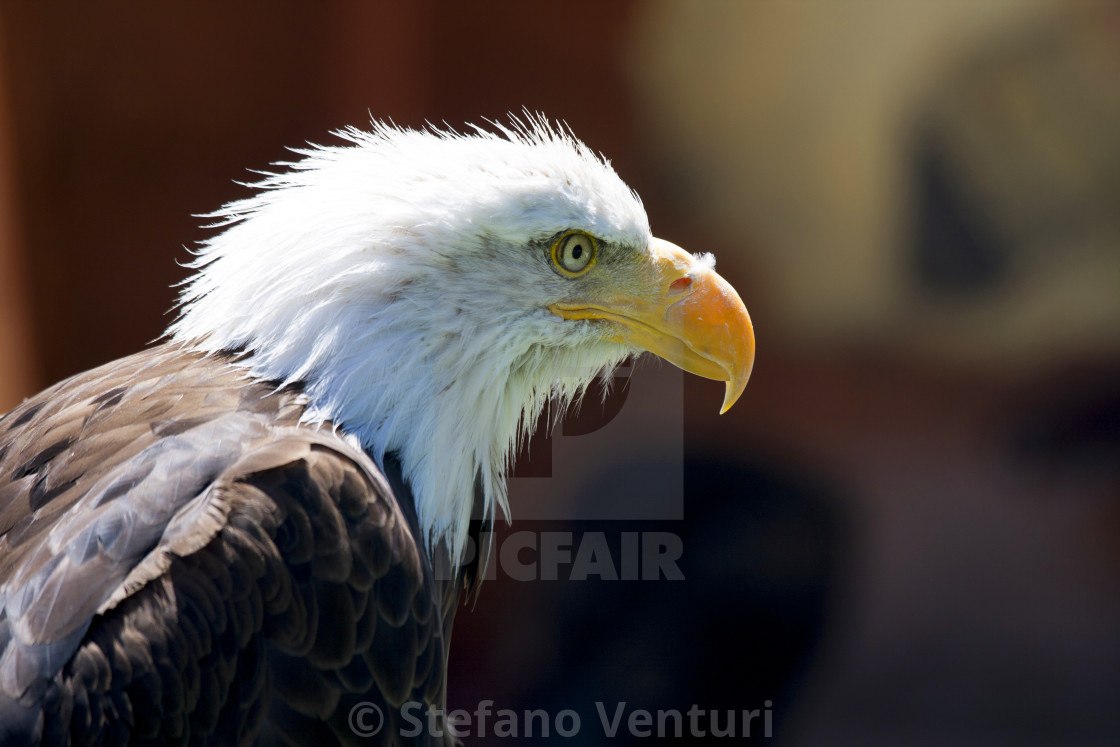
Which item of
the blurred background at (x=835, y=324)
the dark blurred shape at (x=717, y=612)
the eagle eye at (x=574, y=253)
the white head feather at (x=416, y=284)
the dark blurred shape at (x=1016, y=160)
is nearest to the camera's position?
the white head feather at (x=416, y=284)

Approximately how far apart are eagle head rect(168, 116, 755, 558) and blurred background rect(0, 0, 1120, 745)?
2.34 m

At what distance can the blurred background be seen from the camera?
4848 millimetres

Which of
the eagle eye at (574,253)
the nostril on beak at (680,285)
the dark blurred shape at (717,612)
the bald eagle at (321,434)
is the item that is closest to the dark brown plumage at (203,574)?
the bald eagle at (321,434)

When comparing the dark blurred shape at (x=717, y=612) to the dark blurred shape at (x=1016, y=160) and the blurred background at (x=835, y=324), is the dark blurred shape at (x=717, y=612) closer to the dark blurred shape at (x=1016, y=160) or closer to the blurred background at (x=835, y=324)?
the blurred background at (x=835, y=324)

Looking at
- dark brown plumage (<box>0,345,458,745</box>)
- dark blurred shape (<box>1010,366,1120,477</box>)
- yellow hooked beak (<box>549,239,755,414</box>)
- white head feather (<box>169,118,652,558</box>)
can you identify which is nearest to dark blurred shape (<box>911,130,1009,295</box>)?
dark blurred shape (<box>1010,366,1120,477</box>)

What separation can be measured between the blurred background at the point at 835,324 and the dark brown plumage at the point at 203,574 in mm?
2611

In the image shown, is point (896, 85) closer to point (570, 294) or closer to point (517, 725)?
point (570, 294)

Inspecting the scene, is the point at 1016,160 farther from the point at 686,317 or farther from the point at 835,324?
the point at 686,317

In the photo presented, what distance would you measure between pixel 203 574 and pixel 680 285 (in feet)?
4.15

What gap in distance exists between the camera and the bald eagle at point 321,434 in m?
2.00

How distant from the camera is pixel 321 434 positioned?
233 centimetres

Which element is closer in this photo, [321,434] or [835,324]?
[321,434]

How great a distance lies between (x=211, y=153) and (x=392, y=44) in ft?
2.97

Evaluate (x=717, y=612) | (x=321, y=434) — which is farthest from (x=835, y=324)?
(x=321, y=434)
